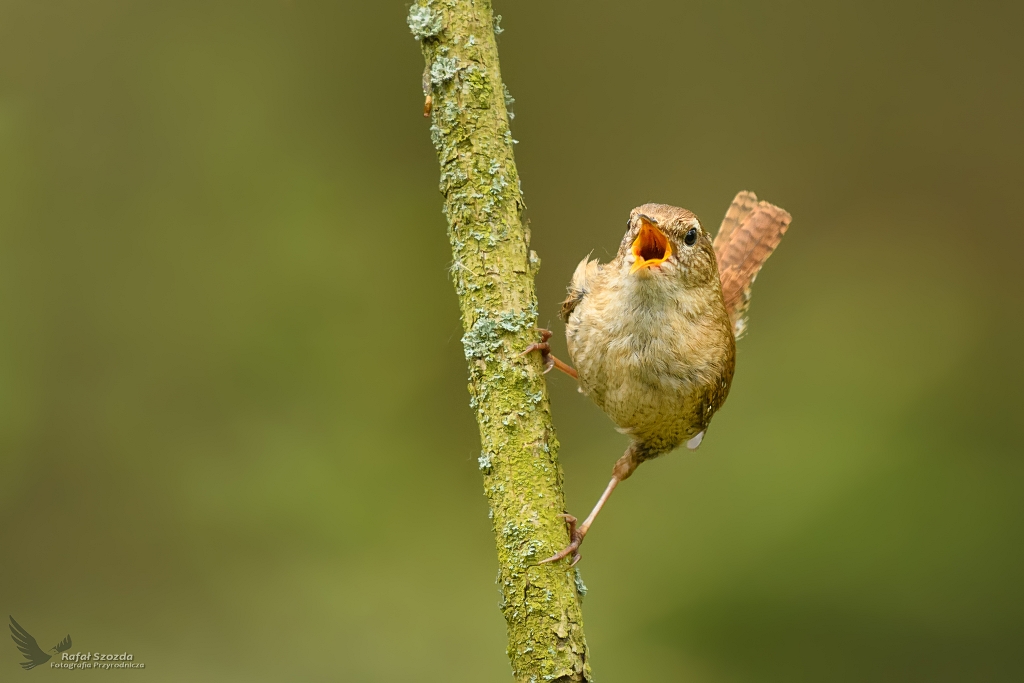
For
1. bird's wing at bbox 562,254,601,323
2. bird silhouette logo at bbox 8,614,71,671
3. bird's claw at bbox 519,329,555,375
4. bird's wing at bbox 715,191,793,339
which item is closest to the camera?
bird's claw at bbox 519,329,555,375

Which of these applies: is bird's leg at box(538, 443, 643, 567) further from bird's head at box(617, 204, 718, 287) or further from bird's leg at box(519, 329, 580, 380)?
bird's head at box(617, 204, 718, 287)

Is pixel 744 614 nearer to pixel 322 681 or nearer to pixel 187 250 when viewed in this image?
pixel 322 681

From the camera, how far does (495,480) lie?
191cm

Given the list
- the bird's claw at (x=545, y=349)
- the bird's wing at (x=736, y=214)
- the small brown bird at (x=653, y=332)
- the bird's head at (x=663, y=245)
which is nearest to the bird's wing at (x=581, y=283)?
the small brown bird at (x=653, y=332)

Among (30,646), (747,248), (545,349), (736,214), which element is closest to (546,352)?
(545,349)

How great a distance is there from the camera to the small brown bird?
7.83 ft

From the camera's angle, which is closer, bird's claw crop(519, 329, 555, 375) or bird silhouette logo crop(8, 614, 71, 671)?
bird's claw crop(519, 329, 555, 375)

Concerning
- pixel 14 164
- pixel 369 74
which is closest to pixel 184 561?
pixel 14 164

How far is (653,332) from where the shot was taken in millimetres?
2436

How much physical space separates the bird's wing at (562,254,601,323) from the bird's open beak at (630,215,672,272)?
0.23 m
